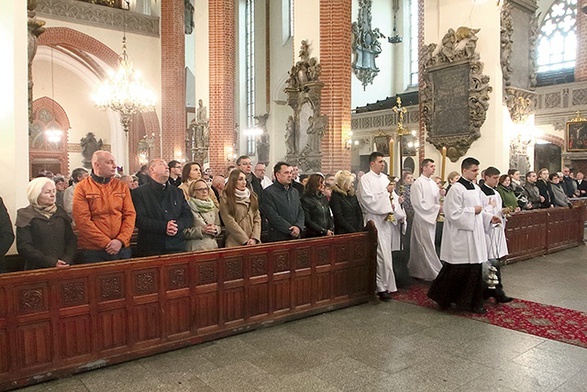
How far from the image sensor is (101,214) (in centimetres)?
420

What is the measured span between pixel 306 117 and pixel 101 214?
27.5ft

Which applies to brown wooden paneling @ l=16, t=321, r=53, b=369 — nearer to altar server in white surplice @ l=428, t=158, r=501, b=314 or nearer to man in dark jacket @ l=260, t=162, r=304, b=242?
man in dark jacket @ l=260, t=162, r=304, b=242

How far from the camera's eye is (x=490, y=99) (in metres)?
9.21

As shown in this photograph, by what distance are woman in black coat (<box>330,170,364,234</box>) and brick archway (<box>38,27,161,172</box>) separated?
45.1 ft

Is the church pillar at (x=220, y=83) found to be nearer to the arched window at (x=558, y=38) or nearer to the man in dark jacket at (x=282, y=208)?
the man in dark jacket at (x=282, y=208)

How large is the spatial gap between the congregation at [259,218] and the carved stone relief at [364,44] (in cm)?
1433

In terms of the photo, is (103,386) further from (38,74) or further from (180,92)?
(38,74)

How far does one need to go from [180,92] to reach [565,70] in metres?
14.7

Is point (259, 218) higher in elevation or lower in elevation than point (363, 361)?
higher

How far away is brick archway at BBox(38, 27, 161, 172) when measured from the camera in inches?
667

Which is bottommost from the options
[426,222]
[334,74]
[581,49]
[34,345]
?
[34,345]

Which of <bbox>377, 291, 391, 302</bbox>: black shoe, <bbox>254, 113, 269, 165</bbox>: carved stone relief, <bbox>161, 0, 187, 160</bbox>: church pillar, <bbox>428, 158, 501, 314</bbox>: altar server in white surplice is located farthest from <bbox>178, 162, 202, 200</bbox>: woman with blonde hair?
<bbox>254, 113, 269, 165</bbox>: carved stone relief

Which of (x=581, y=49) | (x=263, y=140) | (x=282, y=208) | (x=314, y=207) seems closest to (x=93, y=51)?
(x=263, y=140)

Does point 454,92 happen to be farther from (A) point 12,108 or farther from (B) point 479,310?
(A) point 12,108
